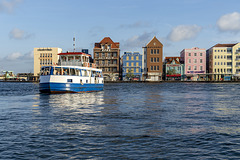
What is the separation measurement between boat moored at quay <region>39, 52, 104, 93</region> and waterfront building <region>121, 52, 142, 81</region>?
7827 centimetres

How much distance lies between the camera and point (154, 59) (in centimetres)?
12569

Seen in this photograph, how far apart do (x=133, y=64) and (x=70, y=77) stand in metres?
90.1

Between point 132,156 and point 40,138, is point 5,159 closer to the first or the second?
point 40,138

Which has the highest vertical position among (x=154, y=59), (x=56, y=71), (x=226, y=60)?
(x=154, y=59)

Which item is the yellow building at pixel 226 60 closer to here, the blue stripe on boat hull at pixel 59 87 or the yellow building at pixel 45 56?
the yellow building at pixel 45 56

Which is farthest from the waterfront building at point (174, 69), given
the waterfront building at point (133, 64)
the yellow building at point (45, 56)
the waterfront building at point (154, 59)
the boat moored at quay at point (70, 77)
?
the boat moored at quay at point (70, 77)

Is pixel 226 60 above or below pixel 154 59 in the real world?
below

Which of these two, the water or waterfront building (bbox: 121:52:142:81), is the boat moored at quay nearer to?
the water

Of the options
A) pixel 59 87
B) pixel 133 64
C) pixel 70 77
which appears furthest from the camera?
pixel 133 64

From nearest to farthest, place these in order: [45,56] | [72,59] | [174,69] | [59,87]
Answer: [59,87] → [72,59] → [174,69] → [45,56]

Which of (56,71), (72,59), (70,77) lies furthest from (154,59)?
(56,71)

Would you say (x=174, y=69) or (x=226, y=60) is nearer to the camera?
(x=226, y=60)

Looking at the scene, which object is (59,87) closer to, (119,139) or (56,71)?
(56,71)

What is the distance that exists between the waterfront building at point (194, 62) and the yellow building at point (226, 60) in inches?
160
